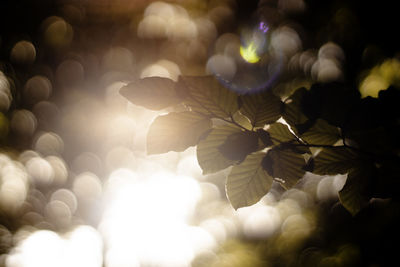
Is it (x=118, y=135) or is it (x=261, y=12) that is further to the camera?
(x=118, y=135)

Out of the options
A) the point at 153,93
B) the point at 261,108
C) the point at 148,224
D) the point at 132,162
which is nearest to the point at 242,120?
the point at 261,108

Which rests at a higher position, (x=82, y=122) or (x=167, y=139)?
(x=82, y=122)

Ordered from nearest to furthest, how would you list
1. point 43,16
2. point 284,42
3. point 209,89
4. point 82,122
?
1. point 209,89
2. point 284,42
3. point 43,16
4. point 82,122

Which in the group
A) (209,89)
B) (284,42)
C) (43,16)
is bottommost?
(209,89)

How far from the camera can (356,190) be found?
1.47 feet

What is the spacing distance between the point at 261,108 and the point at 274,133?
5 centimetres

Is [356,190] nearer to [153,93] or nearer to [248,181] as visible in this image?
[248,181]

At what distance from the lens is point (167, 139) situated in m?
0.42

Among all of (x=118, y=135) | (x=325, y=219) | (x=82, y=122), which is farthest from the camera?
(x=118, y=135)

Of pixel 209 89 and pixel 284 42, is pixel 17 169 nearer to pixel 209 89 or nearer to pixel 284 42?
pixel 284 42

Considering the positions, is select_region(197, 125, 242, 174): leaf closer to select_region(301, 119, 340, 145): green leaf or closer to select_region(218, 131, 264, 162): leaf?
select_region(218, 131, 264, 162): leaf

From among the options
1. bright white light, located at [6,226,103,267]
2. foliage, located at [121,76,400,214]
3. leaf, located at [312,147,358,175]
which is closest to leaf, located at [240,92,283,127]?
foliage, located at [121,76,400,214]

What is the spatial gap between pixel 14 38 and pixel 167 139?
12.6m

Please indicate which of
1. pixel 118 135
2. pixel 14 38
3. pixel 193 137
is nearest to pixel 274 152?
pixel 193 137
